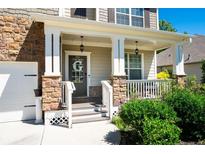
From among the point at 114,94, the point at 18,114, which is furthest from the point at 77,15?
the point at 18,114

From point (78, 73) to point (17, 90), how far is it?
A: 122 inches

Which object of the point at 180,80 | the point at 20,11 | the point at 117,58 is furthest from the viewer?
the point at 180,80

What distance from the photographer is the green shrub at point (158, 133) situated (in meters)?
4.76

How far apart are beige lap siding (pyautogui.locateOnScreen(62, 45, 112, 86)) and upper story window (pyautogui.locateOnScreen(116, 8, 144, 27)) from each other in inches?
67.7

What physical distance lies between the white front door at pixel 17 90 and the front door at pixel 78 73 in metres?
2.17

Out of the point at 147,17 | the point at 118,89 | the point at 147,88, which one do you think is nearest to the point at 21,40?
the point at 118,89

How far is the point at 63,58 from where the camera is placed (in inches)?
386

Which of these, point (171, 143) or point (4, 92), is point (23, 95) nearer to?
point (4, 92)

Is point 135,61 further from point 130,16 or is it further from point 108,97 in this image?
point 108,97

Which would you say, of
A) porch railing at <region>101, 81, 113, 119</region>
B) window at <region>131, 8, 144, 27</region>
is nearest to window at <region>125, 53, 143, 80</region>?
window at <region>131, 8, 144, 27</region>

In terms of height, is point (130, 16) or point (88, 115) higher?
point (130, 16)

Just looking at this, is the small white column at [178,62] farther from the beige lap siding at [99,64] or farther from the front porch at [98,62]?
the beige lap siding at [99,64]

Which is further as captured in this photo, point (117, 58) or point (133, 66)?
point (133, 66)

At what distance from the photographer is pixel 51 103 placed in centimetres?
714
